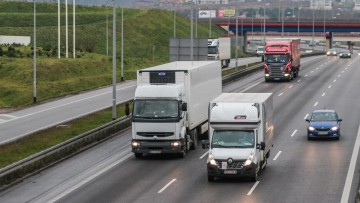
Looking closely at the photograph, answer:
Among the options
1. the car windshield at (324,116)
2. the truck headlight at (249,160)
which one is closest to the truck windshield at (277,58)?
the car windshield at (324,116)

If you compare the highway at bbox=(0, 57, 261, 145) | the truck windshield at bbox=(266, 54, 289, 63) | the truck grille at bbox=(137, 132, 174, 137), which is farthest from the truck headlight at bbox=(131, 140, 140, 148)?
the truck windshield at bbox=(266, 54, 289, 63)

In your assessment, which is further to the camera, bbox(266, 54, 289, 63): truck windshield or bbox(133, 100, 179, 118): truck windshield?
bbox(266, 54, 289, 63): truck windshield

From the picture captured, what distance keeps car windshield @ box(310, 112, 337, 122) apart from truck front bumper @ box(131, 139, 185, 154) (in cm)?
1006

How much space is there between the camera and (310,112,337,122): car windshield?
4624 centimetres

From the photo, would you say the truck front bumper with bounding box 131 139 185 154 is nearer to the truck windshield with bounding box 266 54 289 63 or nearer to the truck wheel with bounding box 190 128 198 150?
the truck wheel with bounding box 190 128 198 150

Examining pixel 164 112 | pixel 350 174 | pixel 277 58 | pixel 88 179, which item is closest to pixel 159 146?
pixel 164 112

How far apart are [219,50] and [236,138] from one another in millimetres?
75986

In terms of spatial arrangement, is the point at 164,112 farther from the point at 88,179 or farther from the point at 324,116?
the point at 324,116

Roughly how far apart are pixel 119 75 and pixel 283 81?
1984cm

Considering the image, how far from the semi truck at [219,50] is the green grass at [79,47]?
8.50m

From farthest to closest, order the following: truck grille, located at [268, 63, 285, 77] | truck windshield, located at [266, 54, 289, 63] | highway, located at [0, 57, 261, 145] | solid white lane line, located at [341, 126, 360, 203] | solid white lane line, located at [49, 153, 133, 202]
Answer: truck grille, located at [268, 63, 285, 77] < truck windshield, located at [266, 54, 289, 63] < highway, located at [0, 57, 261, 145] < solid white lane line, located at [49, 153, 133, 202] < solid white lane line, located at [341, 126, 360, 203]

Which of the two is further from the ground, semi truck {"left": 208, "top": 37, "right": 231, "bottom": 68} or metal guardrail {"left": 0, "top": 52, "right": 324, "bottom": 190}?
semi truck {"left": 208, "top": 37, "right": 231, "bottom": 68}

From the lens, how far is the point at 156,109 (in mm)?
39094

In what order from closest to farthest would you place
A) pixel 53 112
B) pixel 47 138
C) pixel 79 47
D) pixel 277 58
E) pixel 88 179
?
pixel 88 179 < pixel 47 138 < pixel 53 112 < pixel 277 58 < pixel 79 47
